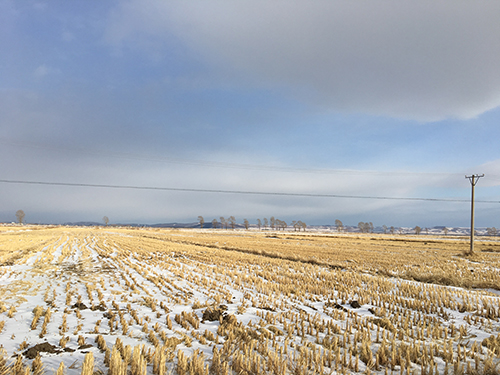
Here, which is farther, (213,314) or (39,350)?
(213,314)

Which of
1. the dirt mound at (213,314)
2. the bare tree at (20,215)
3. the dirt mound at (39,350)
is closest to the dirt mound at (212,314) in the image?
the dirt mound at (213,314)

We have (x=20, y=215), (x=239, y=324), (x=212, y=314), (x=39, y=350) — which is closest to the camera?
(x=39, y=350)

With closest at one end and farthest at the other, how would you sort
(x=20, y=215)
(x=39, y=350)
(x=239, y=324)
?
1. (x=39, y=350)
2. (x=239, y=324)
3. (x=20, y=215)

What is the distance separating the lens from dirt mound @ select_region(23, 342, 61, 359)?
5.77 meters

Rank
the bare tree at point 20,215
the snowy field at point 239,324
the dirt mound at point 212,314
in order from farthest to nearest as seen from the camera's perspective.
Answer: the bare tree at point 20,215 → the dirt mound at point 212,314 → the snowy field at point 239,324

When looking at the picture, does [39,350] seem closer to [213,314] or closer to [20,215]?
[213,314]

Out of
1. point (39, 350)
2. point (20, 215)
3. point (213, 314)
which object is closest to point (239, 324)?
point (213, 314)

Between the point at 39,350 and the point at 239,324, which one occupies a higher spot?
the point at 39,350

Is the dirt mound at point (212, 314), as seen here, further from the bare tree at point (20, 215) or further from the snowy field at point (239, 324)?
the bare tree at point (20, 215)

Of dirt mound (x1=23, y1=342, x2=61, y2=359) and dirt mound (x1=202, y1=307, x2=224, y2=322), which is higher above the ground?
dirt mound (x1=23, y1=342, x2=61, y2=359)

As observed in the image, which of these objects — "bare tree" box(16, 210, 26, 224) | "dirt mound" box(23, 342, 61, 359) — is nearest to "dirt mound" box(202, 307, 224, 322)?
"dirt mound" box(23, 342, 61, 359)

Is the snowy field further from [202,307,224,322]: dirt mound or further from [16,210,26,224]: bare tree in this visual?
[16,210,26,224]: bare tree

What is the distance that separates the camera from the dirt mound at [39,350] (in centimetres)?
577

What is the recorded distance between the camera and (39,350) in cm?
597
